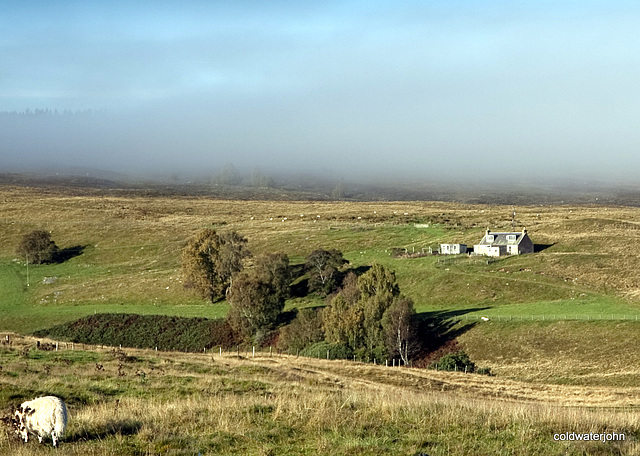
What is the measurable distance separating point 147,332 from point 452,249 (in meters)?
53.7

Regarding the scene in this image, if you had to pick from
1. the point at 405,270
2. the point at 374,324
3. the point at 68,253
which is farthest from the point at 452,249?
the point at 68,253

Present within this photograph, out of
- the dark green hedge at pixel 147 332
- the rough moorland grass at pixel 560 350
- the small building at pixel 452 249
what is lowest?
the dark green hedge at pixel 147 332

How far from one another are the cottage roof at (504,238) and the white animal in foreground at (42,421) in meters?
98.1

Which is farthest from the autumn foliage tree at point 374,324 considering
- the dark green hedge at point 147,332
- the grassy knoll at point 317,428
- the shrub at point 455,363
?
the grassy knoll at point 317,428

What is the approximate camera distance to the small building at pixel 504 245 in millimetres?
103125

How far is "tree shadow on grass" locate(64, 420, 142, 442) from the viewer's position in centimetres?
1297

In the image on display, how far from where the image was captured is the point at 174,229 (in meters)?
145

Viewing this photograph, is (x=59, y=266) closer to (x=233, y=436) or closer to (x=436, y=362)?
(x=436, y=362)

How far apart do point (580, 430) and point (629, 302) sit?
7049 cm

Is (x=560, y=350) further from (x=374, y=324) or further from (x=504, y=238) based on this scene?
(x=504, y=238)

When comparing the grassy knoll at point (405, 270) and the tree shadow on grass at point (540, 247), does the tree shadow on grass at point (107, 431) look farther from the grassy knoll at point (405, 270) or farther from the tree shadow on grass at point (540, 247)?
the tree shadow on grass at point (540, 247)

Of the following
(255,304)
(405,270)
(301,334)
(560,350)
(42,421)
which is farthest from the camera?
(405,270)

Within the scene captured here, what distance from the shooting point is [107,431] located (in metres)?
13.3

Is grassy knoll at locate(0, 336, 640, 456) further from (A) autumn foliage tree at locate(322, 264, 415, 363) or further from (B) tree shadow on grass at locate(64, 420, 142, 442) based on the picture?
(A) autumn foliage tree at locate(322, 264, 415, 363)
